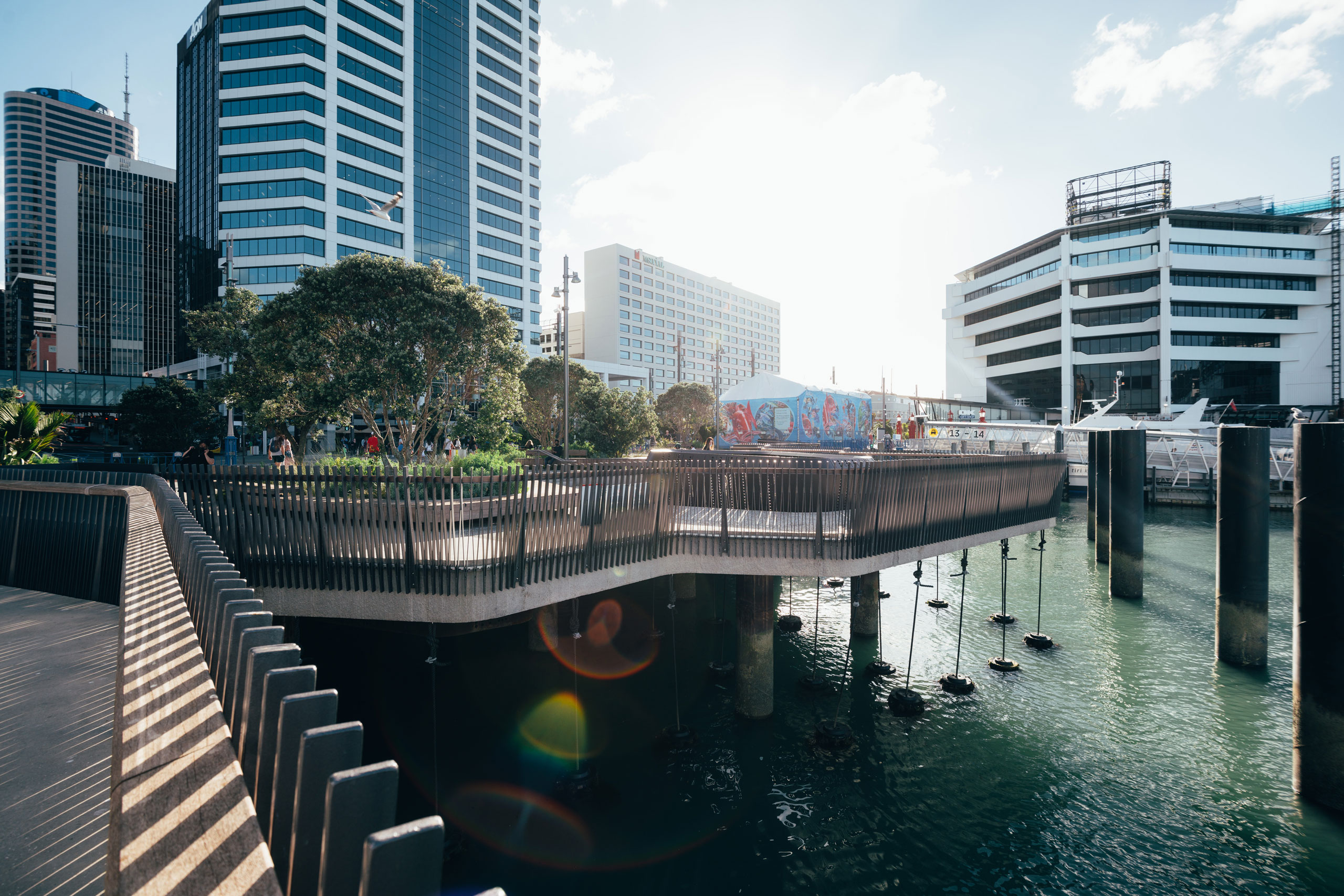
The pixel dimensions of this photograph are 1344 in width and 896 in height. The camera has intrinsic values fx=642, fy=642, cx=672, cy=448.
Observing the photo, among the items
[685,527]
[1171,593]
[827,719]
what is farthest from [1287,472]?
[685,527]

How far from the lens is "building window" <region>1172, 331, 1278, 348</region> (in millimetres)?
70375

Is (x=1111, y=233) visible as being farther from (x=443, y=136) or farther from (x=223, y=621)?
(x=223, y=621)

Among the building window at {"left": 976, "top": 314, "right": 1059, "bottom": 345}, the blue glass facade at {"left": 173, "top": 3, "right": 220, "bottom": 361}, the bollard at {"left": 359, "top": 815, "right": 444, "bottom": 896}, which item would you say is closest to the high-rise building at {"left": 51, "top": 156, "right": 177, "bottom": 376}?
the blue glass facade at {"left": 173, "top": 3, "right": 220, "bottom": 361}

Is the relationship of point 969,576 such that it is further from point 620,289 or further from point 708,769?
point 620,289

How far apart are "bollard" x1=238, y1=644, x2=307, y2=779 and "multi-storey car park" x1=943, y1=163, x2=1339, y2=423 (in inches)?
3303

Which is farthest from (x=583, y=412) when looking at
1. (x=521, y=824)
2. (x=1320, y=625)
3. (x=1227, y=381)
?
(x=1227, y=381)

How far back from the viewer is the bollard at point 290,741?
5.38 ft

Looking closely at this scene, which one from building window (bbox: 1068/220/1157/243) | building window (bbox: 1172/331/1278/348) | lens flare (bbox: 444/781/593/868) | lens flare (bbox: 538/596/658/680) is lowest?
lens flare (bbox: 444/781/593/868)

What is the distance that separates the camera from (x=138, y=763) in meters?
1.89

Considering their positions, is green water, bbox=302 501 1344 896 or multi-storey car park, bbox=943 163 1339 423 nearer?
green water, bbox=302 501 1344 896

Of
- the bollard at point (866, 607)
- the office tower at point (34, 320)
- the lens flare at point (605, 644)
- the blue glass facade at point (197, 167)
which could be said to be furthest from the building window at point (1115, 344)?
the office tower at point (34, 320)

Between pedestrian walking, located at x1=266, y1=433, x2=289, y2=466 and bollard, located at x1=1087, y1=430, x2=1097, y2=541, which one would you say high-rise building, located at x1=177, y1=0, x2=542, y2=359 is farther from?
bollard, located at x1=1087, y1=430, x2=1097, y2=541

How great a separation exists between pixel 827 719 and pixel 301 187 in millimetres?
68436

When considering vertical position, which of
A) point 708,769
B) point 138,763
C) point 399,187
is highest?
point 399,187
